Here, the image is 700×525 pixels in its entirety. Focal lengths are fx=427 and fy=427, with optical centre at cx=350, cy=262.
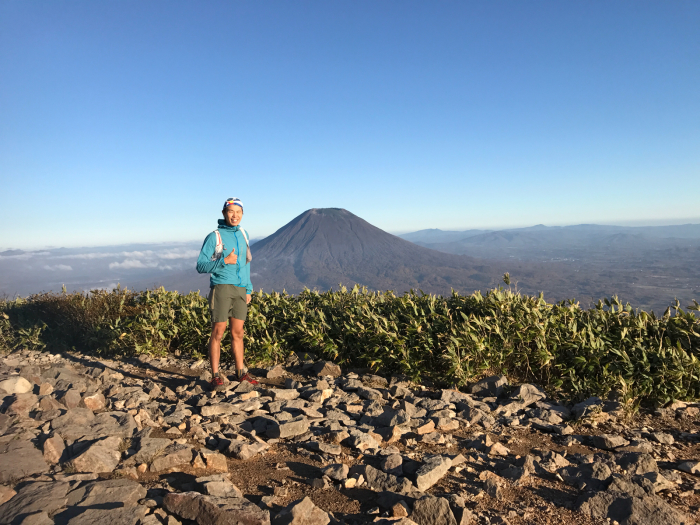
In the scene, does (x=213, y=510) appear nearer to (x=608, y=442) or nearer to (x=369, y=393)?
(x=369, y=393)

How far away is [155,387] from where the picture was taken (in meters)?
4.47

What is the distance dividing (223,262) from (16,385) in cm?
225

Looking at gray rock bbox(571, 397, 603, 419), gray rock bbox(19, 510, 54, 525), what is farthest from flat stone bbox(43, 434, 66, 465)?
gray rock bbox(571, 397, 603, 419)

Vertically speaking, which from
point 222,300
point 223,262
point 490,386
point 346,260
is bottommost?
point 346,260

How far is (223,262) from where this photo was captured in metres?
4.74

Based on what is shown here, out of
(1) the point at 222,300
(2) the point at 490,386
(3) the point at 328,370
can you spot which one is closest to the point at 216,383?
(1) the point at 222,300

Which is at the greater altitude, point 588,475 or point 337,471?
point 337,471

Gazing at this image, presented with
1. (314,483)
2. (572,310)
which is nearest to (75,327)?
(314,483)

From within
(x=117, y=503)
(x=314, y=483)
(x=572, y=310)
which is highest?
(x=572, y=310)

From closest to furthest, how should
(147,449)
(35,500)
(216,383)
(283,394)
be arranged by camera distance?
(35,500) < (147,449) < (283,394) < (216,383)

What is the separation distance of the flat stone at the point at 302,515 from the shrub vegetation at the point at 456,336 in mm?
2673

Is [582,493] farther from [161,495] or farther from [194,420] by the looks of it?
[194,420]

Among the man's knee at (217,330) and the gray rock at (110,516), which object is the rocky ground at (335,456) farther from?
the man's knee at (217,330)

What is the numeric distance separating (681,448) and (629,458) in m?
0.77
